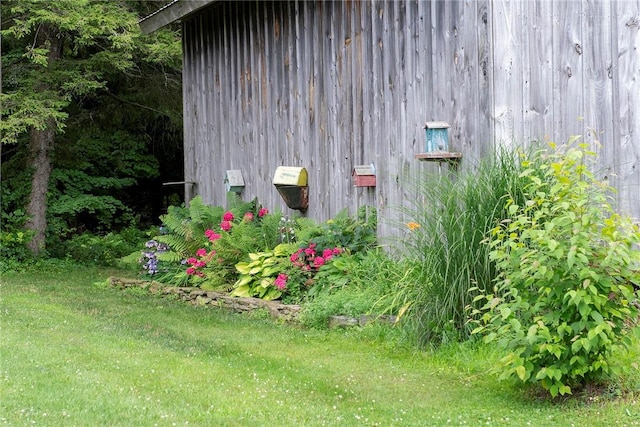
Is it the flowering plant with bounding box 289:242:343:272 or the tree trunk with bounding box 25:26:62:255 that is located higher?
the tree trunk with bounding box 25:26:62:255

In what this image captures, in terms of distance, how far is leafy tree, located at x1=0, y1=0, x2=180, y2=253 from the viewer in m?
13.2

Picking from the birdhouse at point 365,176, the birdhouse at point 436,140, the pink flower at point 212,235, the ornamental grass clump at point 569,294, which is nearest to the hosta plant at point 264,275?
the pink flower at point 212,235

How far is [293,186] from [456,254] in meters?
4.06

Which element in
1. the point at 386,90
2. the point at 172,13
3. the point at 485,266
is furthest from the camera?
the point at 172,13

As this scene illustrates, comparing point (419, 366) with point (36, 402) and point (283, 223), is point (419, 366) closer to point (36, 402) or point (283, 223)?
point (36, 402)

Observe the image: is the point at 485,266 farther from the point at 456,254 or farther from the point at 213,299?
the point at 213,299

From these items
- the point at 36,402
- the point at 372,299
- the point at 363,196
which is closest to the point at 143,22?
the point at 363,196

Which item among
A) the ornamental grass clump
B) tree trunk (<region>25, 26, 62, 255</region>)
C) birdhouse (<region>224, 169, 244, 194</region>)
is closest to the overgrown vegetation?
the ornamental grass clump

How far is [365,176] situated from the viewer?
9000 mm

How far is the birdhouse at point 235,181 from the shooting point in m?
11.6

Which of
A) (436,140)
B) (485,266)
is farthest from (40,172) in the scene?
(485,266)

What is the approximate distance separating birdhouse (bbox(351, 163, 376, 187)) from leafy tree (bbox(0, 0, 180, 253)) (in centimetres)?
583

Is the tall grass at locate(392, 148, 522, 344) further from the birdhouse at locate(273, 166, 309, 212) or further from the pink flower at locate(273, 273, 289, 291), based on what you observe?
the birdhouse at locate(273, 166, 309, 212)

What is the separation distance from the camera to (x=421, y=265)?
658 centimetres
